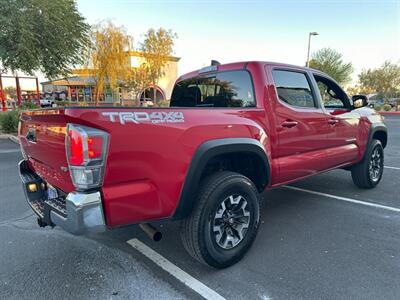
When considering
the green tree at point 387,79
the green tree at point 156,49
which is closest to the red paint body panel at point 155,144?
the green tree at point 156,49

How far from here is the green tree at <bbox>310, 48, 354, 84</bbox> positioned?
3444cm

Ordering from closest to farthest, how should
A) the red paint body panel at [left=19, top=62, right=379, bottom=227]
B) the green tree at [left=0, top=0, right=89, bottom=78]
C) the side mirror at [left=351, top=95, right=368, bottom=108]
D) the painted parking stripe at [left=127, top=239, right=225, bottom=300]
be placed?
the red paint body panel at [left=19, top=62, right=379, bottom=227]
the painted parking stripe at [left=127, top=239, right=225, bottom=300]
the side mirror at [left=351, top=95, right=368, bottom=108]
the green tree at [left=0, top=0, right=89, bottom=78]

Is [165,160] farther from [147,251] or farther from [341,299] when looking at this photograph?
[341,299]

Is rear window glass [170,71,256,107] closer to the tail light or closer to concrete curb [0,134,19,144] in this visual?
the tail light

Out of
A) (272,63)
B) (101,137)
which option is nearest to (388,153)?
(272,63)

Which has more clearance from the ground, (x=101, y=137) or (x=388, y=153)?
(x=101, y=137)

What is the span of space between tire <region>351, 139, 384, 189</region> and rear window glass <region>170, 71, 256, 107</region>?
2.83 meters

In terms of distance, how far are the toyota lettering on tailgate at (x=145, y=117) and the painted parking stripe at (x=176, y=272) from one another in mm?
1398

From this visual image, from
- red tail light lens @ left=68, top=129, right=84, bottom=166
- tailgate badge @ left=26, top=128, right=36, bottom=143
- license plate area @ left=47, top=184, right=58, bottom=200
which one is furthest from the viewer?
tailgate badge @ left=26, top=128, right=36, bottom=143

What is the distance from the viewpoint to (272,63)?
3.30 meters

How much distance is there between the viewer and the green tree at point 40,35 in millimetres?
11383

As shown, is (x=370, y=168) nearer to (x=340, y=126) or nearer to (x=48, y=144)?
(x=340, y=126)

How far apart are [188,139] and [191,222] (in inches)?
29.0

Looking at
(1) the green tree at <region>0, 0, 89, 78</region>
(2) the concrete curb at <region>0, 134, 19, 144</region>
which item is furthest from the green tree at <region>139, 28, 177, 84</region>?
(2) the concrete curb at <region>0, 134, 19, 144</region>
